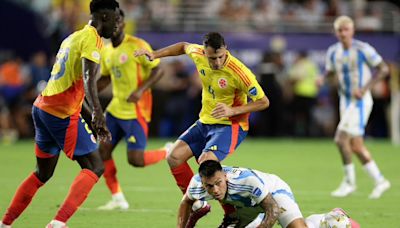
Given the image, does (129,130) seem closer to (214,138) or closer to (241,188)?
(214,138)

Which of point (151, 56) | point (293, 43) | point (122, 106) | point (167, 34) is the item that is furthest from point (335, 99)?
point (151, 56)

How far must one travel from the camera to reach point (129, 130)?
12664mm

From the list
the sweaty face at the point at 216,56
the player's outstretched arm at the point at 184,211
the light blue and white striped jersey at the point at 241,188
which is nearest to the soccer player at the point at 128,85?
the sweaty face at the point at 216,56

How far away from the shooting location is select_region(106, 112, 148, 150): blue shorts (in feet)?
41.5

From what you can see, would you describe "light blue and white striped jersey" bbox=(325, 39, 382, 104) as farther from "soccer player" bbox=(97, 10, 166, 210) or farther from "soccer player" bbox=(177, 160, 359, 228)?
"soccer player" bbox=(177, 160, 359, 228)

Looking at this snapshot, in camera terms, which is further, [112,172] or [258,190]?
[112,172]

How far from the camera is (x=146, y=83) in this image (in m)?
12.6

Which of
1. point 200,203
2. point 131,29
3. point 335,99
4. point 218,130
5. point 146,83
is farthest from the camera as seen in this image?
point 335,99

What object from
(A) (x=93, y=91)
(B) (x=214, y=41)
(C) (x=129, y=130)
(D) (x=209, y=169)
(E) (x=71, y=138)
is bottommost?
(C) (x=129, y=130)

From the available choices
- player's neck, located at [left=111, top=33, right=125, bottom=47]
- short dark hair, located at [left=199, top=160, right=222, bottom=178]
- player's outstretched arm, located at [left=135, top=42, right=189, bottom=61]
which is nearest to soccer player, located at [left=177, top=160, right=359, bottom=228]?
short dark hair, located at [left=199, top=160, right=222, bottom=178]

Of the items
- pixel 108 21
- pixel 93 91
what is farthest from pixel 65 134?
pixel 108 21

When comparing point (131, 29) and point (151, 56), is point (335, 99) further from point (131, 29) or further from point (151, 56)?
point (151, 56)

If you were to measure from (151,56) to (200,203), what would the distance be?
2071 millimetres

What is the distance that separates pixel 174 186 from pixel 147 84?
2806 millimetres
